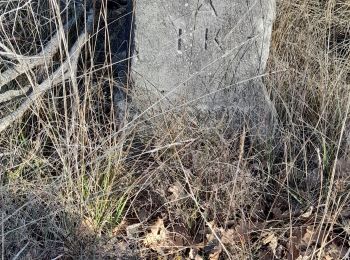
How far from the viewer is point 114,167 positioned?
2.29 m

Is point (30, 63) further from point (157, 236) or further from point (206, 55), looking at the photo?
point (157, 236)

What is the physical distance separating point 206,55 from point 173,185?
60 cm

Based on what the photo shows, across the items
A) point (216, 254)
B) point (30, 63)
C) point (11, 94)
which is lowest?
point (216, 254)

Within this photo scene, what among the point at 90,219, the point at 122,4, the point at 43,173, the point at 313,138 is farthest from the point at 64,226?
the point at 122,4

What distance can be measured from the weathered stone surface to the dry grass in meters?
0.12

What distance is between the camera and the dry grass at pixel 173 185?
7.08 ft

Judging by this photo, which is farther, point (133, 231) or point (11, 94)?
point (11, 94)

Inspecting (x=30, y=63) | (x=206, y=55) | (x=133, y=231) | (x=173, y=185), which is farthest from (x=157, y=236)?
(x=30, y=63)

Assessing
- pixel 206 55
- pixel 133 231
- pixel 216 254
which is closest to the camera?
pixel 216 254

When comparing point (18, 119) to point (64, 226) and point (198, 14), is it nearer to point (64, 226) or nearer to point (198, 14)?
point (64, 226)

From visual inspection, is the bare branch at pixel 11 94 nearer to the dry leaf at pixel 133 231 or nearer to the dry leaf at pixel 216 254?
the dry leaf at pixel 133 231

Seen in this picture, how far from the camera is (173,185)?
7.60 ft

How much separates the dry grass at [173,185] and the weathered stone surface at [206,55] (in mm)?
116

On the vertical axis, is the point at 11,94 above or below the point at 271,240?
above
